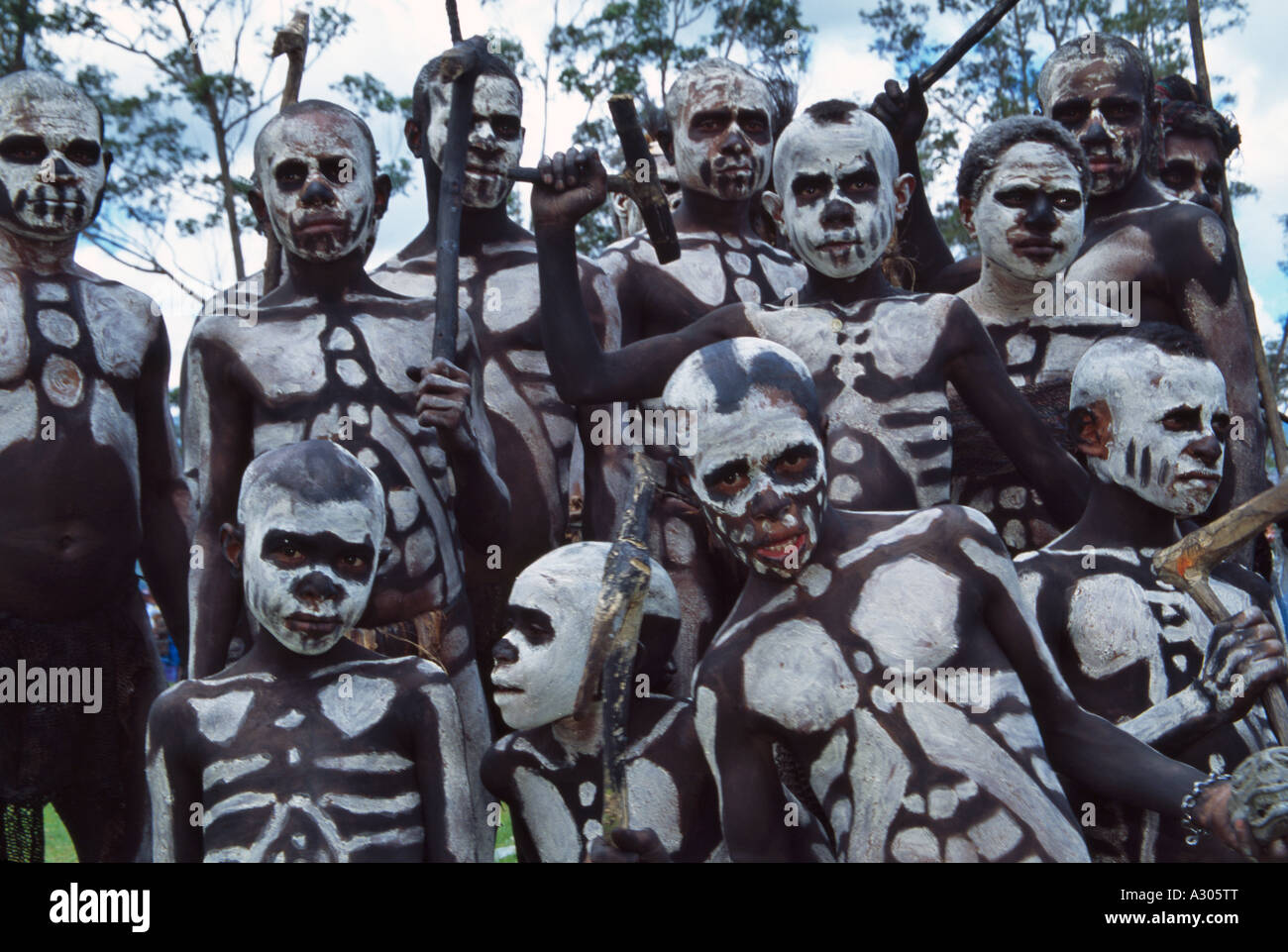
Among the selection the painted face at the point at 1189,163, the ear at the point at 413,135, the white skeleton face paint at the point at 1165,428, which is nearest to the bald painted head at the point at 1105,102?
the painted face at the point at 1189,163

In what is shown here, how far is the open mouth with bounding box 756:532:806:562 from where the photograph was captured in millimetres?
3029

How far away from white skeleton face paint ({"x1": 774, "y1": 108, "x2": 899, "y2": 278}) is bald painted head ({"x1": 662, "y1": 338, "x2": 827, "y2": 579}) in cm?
94

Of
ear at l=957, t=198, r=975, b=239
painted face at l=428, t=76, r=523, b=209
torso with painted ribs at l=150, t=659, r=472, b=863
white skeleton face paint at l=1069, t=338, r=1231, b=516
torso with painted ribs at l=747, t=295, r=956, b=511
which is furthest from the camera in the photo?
painted face at l=428, t=76, r=523, b=209

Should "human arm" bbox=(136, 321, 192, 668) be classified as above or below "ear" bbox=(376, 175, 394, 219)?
below

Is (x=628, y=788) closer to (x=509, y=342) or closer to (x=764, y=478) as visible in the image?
(x=764, y=478)

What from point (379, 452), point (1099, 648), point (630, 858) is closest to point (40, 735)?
point (379, 452)

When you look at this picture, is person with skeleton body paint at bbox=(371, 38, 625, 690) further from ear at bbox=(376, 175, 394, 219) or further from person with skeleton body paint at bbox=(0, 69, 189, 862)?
person with skeleton body paint at bbox=(0, 69, 189, 862)

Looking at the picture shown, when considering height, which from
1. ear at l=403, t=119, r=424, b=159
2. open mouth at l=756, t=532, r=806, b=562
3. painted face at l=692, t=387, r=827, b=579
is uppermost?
ear at l=403, t=119, r=424, b=159

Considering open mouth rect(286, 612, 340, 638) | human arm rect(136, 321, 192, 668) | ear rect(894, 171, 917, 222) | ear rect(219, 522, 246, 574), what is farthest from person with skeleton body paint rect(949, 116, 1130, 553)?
human arm rect(136, 321, 192, 668)

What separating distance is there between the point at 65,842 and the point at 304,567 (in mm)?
6027

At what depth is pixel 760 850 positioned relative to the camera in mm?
2998

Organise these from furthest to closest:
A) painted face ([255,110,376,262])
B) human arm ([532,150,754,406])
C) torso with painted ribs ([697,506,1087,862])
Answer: painted face ([255,110,376,262]) → human arm ([532,150,754,406]) → torso with painted ribs ([697,506,1087,862])

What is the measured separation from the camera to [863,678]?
302 centimetres
